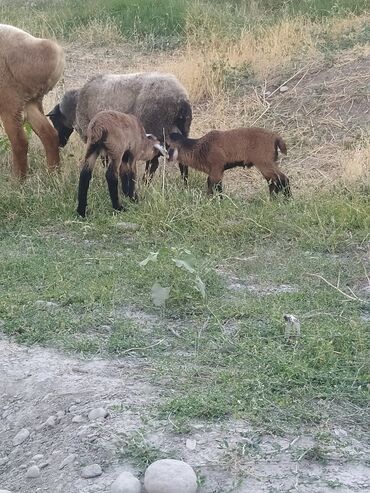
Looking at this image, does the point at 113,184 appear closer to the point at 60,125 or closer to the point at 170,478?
the point at 60,125

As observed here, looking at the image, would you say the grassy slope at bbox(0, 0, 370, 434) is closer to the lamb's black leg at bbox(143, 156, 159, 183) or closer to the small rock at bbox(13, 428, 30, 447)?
the lamb's black leg at bbox(143, 156, 159, 183)

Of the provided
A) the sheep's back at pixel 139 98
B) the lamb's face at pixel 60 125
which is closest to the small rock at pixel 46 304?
the sheep's back at pixel 139 98

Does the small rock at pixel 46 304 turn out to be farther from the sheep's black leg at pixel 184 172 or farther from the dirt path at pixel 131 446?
the sheep's black leg at pixel 184 172

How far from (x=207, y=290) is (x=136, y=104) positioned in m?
4.06

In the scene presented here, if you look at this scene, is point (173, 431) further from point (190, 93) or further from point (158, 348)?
point (190, 93)

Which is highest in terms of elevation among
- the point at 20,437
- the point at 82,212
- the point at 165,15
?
the point at 20,437

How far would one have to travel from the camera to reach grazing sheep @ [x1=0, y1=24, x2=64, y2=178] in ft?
29.2

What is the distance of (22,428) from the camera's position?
433cm

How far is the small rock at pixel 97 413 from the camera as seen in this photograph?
13.8ft

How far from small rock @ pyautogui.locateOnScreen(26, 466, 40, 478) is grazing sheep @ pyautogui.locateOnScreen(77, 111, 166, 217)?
4.11 m

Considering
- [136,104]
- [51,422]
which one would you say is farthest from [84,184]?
[51,422]

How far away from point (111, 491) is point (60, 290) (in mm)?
2382

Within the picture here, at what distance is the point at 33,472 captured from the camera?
3.93 metres

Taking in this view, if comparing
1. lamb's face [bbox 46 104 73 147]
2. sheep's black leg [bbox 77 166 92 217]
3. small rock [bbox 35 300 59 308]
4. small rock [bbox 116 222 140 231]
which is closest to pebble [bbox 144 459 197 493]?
small rock [bbox 35 300 59 308]
